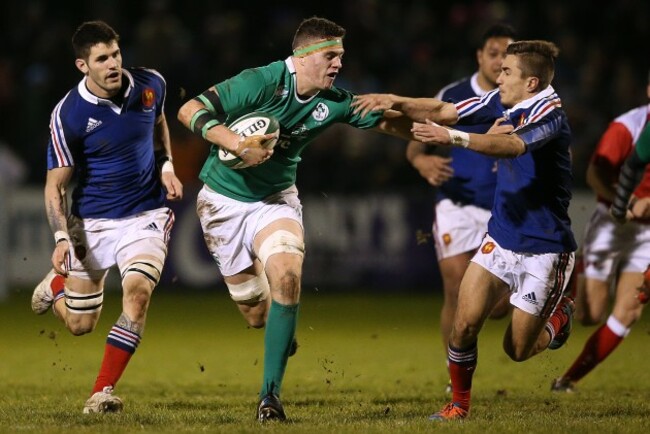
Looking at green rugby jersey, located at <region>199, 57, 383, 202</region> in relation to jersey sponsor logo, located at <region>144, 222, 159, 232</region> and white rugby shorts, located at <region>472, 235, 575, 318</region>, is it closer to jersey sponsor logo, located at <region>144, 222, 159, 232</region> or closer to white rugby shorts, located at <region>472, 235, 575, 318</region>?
jersey sponsor logo, located at <region>144, 222, 159, 232</region>

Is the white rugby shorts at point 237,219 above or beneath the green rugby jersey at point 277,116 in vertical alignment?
beneath

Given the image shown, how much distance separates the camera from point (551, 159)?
25.2ft

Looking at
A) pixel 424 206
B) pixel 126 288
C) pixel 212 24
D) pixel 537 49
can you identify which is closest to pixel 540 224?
pixel 537 49

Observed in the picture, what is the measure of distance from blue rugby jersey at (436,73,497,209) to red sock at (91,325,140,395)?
3083mm

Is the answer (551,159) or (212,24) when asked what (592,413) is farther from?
(212,24)

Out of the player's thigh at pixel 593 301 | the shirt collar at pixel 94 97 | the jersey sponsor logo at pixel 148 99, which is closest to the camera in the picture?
the shirt collar at pixel 94 97

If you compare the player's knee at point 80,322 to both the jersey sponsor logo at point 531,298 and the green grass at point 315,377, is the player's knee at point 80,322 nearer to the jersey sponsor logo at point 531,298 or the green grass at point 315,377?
the green grass at point 315,377

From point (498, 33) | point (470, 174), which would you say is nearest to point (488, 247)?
point (470, 174)

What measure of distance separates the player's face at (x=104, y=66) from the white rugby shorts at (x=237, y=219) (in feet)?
3.05

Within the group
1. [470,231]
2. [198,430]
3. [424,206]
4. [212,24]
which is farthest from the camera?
[212,24]

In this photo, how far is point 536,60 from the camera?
25.0 ft

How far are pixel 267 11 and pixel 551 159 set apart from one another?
37.1ft

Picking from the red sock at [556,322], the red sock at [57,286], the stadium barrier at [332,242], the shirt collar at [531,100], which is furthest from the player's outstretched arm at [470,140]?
the stadium barrier at [332,242]

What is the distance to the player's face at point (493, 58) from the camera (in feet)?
31.4
